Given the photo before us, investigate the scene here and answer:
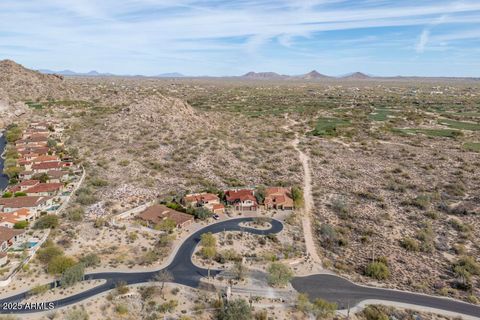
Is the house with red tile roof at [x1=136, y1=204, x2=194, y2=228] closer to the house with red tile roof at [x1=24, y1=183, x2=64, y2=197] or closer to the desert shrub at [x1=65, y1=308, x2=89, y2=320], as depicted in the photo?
the desert shrub at [x1=65, y1=308, x2=89, y2=320]

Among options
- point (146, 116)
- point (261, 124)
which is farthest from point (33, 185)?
point (261, 124)

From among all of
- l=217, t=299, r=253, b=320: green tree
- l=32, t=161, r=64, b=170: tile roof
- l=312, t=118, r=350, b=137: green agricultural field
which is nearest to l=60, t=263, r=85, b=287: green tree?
l=217, t=299, r=253, b=320: green tree

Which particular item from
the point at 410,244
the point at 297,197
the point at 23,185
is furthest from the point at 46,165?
the point at 410,244

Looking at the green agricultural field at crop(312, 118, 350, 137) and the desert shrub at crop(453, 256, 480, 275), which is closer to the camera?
the desert shrub at crop(453, 256, 480, 275)

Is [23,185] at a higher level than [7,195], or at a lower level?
higher

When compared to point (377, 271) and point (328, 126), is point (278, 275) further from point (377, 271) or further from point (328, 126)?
point (328, 126)

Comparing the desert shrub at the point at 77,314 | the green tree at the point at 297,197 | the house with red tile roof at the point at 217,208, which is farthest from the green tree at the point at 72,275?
the green tree at the point at 297,197
